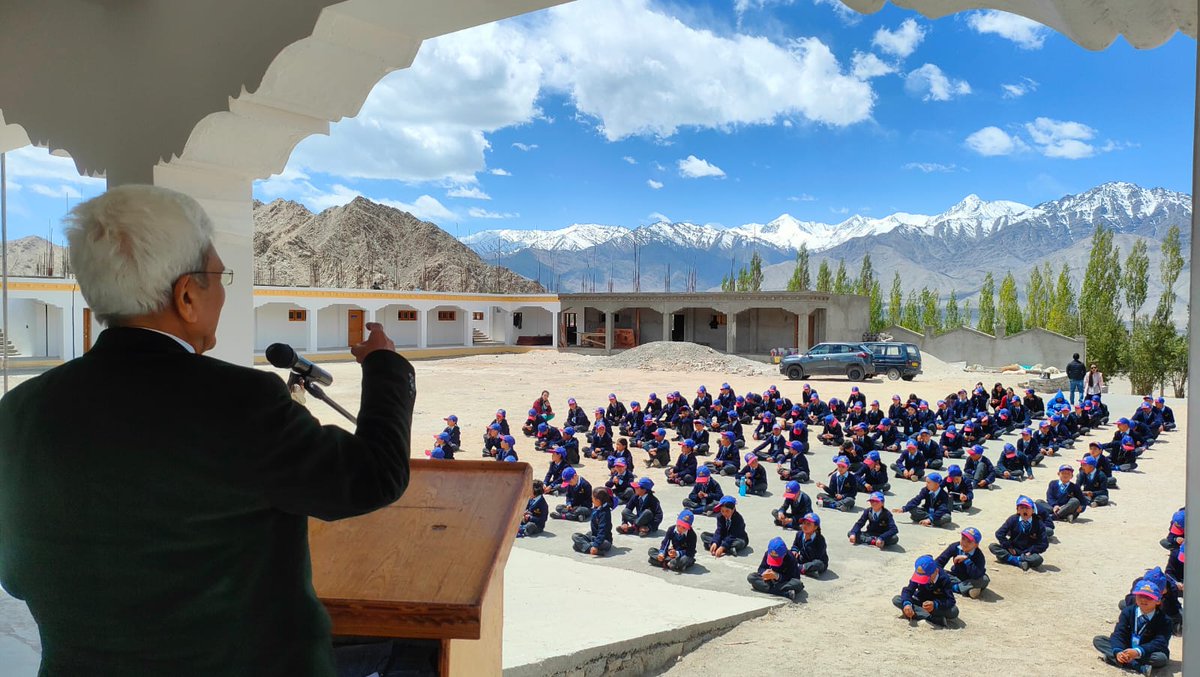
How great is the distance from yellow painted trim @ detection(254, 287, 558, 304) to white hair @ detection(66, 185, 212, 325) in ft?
93.0

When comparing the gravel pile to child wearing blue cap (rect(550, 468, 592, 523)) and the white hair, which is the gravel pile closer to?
child wearing blue cap (rect(550, 468, 592, 523))

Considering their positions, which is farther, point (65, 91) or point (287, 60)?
point (65, 91)

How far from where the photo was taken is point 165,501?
104 cm

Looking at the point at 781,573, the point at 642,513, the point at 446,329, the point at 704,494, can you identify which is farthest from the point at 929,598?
the point at 446,329

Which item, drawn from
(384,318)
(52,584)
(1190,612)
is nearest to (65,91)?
(52,584)

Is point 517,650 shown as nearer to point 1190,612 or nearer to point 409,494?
point 409,494

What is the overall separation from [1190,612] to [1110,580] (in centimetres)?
650

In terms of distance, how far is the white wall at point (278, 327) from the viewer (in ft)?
96.6

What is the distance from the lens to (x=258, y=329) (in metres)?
29.7

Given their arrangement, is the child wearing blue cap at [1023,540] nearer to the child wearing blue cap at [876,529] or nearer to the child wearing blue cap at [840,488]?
the child wearing blue cap at [876,529]

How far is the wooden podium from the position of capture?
1.31m

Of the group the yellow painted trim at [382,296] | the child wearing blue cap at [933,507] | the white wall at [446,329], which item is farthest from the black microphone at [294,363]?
the white wall at [446,329]

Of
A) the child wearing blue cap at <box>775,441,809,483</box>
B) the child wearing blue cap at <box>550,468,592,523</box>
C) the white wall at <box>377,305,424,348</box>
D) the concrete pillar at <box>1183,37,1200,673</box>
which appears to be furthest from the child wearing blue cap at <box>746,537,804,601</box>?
the white wall at <box>377,305,424,348</box>

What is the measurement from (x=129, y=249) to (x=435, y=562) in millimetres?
748
